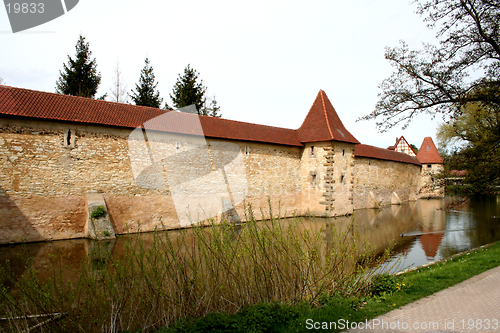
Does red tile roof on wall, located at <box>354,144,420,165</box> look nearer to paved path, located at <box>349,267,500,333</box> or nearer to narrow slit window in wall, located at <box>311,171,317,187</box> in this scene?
narrow slit window in wall, located at <box>311,171,317,187</box>

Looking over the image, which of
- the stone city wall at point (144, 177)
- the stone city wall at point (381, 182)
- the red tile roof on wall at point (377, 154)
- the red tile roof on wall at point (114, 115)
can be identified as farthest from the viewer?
the red tile roof on wall at point (377, 154)

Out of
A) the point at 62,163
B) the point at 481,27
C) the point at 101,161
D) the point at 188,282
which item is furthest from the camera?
the point at 101,161

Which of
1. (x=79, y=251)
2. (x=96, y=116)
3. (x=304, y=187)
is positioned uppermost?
(x=96, y=116)

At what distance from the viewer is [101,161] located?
1180cm

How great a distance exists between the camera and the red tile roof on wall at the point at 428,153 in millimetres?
34906

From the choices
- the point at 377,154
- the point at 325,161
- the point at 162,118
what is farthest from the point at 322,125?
the point at 377,154

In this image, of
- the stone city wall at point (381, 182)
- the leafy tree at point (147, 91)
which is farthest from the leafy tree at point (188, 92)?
the stone city wall at point (381, 182)

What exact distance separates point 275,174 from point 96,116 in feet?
30.6

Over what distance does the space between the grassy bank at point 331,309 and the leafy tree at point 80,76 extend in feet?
81.2

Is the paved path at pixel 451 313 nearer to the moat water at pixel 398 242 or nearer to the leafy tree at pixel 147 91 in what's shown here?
the moat water at pixel 398 242

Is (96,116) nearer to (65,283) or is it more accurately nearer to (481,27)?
(65,283)

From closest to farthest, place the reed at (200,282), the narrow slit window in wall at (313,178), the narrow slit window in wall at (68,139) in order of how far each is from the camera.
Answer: the reed at (200,282)
the narrow slit window in wall at (68,139)
the narrow slit window in wall at (313,178)

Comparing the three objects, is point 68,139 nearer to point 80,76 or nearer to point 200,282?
point 200,282

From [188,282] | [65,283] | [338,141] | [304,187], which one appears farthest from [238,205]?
[188,282]
